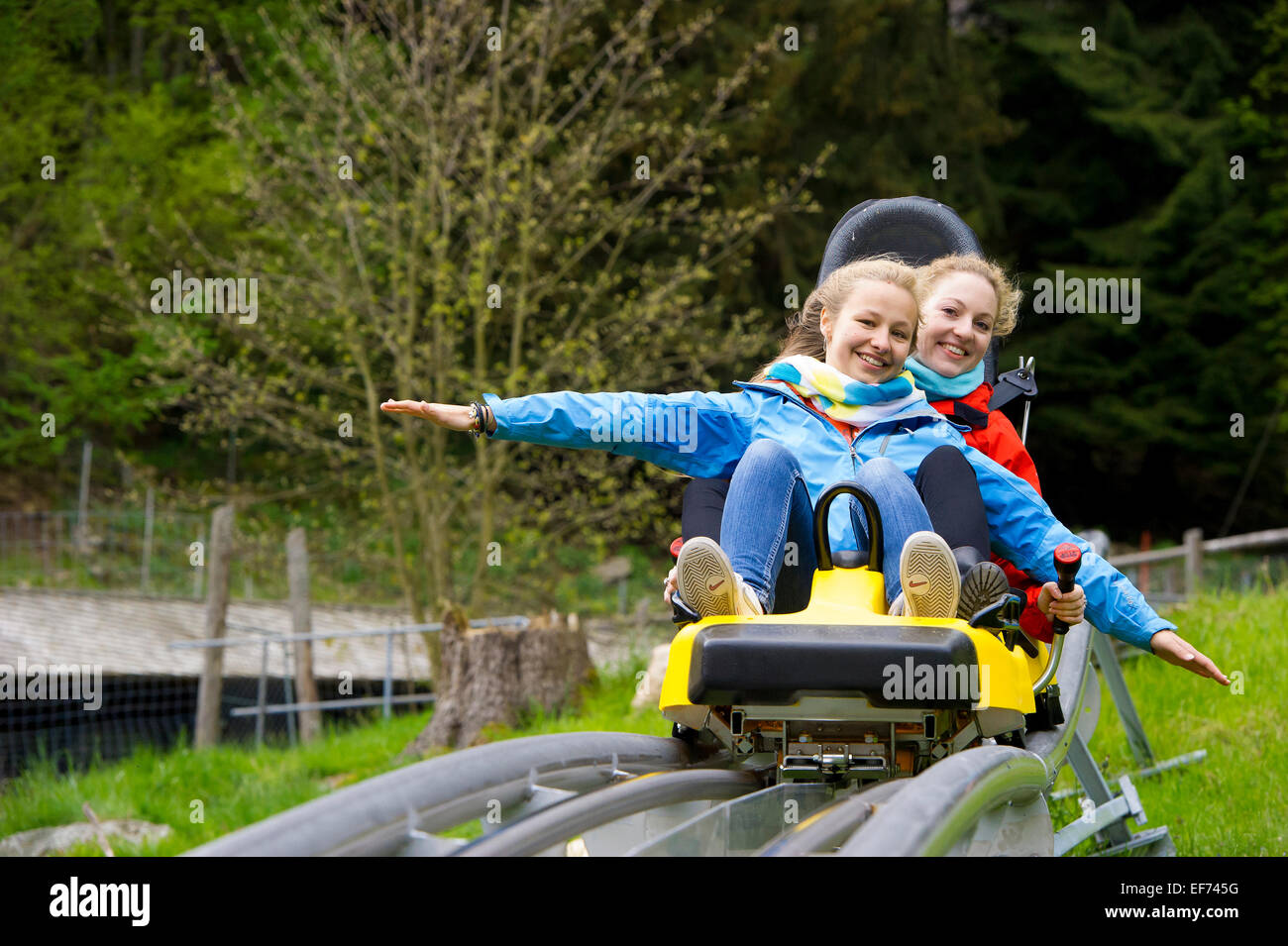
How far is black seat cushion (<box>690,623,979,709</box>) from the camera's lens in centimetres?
229

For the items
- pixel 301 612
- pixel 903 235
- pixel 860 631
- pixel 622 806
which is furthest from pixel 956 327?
pixel 301 612

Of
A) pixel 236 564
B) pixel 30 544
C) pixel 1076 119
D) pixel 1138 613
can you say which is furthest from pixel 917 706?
pixel 1076 119

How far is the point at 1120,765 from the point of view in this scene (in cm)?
473

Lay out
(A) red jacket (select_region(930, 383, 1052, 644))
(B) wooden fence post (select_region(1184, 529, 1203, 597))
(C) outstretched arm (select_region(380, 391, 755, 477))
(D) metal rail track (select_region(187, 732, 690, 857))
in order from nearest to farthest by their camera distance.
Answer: (D) metal rail track (select_region(187, 732, 690, 857)) < (C) outstretched arm (select_region(380, 391, 755, 477)) < (A) red jacket (select_region(930, 383, 1052, 644)) < (B) wooden fence post (select_region(1184, 529, 1203, 597))

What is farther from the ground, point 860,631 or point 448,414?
point 448,414

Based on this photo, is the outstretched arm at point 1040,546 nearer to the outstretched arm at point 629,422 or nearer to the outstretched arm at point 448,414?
the outstretched arm at point 629,422

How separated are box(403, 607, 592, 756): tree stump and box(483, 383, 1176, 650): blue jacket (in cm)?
382

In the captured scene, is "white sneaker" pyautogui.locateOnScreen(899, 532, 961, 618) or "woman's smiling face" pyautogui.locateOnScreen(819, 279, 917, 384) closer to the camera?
"white sneaker" pyautogui.locateOnScreen(899, 532, 961, 618)

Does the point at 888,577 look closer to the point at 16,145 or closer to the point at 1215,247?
the point at 16,145

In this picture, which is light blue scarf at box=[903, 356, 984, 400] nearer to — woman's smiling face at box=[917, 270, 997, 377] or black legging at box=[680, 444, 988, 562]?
woman's smiling face at box=[917, 270, 997, 377]

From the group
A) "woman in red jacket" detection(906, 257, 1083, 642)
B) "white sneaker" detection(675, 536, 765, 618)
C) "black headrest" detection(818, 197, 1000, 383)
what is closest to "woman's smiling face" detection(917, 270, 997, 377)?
"woman in red jacket" detection(906, 257, 1083, 642)

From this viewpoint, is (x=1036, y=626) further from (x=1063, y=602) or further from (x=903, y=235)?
(x=903, y=235)

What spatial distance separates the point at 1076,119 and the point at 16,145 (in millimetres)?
13514

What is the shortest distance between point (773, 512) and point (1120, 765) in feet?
9.07
